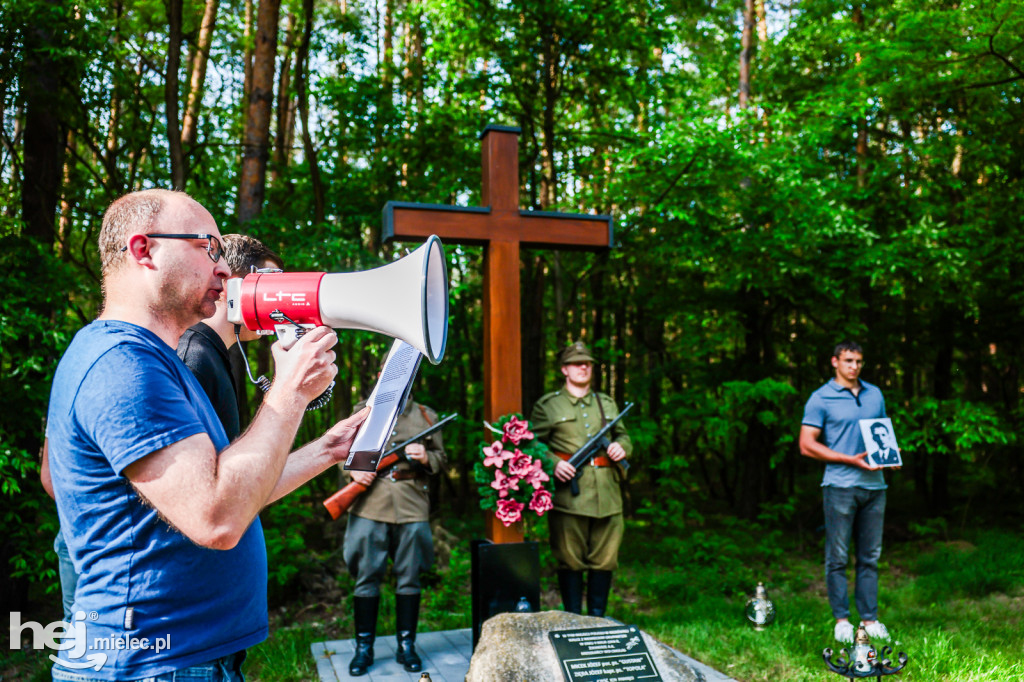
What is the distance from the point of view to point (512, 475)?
4.39m

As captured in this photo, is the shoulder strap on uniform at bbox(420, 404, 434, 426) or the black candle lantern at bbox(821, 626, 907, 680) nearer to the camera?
the black candle lantern at bbox(821, 626, 907, 680)

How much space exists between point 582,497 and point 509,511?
0.58 m

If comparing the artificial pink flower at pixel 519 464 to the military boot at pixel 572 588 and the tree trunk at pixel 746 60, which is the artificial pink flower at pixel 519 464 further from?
the tree trunk at pixel 746 60

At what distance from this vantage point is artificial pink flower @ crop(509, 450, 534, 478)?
14.4 ft

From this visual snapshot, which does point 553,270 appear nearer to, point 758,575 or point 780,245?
point 780,245

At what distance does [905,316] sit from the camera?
30.2 feet

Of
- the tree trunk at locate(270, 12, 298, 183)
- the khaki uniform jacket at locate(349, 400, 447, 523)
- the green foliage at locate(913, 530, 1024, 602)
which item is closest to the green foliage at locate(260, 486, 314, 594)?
the khaki uniform jacket at locate(349, 400, 447, 523)

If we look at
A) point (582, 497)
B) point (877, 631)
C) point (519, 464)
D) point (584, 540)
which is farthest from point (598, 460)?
point (877, 631)

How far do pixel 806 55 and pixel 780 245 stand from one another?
3463 mm

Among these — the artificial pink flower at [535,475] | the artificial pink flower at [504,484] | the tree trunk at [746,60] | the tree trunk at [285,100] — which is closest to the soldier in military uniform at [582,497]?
the artificial pink flower at [535,475]

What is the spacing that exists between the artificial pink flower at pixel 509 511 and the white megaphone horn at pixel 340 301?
2739 mm

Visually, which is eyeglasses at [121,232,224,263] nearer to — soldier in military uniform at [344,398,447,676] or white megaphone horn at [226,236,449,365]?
white megaphone horn at [226,236,449,365]

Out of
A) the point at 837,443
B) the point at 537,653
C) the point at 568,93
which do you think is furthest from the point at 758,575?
the point at 568,93

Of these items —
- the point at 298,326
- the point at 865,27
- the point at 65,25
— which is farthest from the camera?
the point at 865,27
